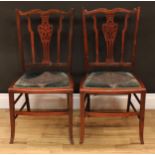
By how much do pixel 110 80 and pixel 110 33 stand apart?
15.9 inches

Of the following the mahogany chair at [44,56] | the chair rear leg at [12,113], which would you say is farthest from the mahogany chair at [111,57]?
the chair rear leg at [12,113]

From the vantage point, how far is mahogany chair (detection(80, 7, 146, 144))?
2.18 meters

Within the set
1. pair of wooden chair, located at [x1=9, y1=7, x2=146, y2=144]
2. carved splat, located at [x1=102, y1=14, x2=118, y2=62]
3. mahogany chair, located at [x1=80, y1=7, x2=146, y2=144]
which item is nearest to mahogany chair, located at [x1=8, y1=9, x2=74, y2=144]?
pair of wooden chair, located at [x1=9, y1=7, x2=146, y2=144]

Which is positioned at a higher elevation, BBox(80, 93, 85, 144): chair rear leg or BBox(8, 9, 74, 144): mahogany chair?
BBox(8, 9, 74, 144): mahogany chair

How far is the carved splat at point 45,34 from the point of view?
2414mm

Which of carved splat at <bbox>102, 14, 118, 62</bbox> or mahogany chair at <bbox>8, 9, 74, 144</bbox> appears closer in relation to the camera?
mahogany chair at <bbox>8, 9, 74, 144</bbox>

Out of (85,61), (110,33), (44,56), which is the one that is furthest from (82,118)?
(110,33)

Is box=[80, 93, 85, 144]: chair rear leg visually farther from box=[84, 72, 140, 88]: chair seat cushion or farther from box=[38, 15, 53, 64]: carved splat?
box=[38, 15, 53, 64]: carved splat

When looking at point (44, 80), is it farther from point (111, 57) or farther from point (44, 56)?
point (111, 57)

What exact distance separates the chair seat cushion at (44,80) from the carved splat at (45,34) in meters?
0.15

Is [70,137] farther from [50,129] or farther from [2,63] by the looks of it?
[2,63]

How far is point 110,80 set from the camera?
2264 millimetres

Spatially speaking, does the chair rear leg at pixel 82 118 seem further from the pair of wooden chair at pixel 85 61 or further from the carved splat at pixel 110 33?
the carved splat at pixel 110 33

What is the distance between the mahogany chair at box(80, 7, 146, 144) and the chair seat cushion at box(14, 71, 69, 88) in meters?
0.15
